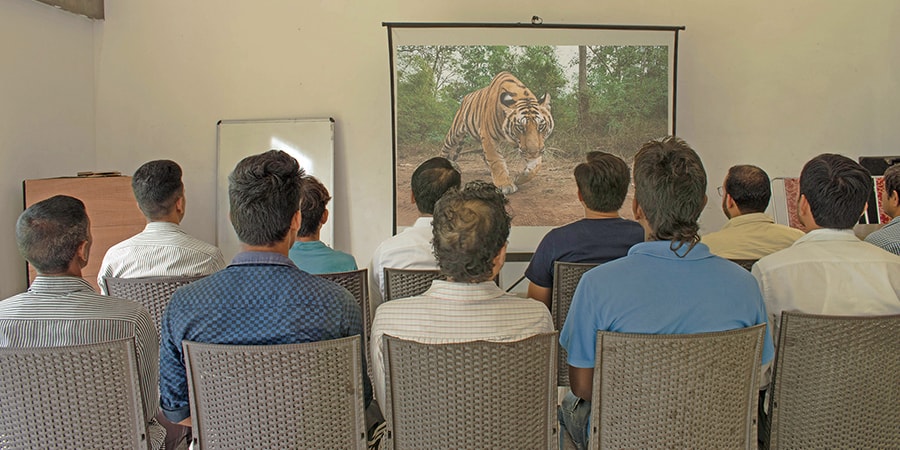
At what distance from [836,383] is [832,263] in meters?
0.41

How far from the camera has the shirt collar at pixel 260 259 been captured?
1.71 m

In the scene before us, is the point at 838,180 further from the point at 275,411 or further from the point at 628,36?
the point at 628,36

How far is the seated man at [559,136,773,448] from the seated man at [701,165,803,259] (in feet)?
3.03

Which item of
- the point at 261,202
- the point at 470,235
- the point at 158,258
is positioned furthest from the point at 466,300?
the point at 158,258

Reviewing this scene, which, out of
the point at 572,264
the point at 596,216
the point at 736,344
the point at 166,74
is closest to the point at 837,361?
the point at 736,344

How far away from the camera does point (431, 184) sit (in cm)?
295

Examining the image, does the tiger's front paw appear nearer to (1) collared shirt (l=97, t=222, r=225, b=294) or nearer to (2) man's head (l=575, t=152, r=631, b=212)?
(2) man's head (l=575, t=152, r=631, b=212)

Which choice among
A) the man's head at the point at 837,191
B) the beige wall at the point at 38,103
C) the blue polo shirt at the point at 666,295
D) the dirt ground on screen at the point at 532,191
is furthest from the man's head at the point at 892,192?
the beige wall at the point at 38,103

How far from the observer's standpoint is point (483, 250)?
5.70 ft

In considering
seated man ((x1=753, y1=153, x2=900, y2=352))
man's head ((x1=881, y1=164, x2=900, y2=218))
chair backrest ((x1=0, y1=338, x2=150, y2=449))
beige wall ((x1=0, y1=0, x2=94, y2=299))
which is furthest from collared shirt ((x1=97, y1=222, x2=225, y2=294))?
man's head ((x1=881, y1=164, x2=900, y2=218))

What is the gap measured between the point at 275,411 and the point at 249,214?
505 millimetres

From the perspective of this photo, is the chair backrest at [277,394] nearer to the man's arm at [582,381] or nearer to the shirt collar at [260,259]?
the shirt collar at [260,259]

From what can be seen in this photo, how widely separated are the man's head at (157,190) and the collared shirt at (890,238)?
109 inches

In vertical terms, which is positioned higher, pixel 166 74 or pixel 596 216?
pixel 166 74
